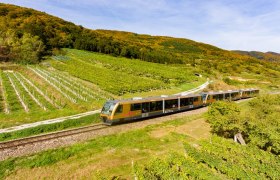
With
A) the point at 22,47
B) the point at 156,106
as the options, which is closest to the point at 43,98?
the point at 156,106

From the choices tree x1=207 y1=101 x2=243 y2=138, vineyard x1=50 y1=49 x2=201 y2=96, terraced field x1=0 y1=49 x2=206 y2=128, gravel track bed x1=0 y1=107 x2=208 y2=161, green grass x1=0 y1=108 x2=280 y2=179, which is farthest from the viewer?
vineyard x1=50 y1=49 x2=201 y2=96

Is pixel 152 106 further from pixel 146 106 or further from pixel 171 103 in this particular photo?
pixel 171 103

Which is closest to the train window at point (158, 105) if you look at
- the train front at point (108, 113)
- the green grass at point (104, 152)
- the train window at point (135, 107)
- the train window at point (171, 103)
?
the train window at point (171, 103)

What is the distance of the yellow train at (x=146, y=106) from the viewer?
2591cm

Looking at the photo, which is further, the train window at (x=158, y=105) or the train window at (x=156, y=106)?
the train window at (x=158, y=105)

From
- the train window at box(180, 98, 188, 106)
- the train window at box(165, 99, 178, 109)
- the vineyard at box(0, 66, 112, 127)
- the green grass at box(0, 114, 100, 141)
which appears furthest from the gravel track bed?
the vineyard at box(0, 66, 112, 127)

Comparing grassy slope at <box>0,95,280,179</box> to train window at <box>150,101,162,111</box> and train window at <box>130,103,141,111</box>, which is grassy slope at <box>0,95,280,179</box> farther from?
train window at <box>150,101,162,111</box>

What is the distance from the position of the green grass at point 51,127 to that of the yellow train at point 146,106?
2728mm

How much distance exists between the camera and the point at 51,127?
993 inches

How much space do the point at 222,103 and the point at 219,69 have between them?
85116 millimetres

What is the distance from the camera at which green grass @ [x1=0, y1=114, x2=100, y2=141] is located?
894 inches

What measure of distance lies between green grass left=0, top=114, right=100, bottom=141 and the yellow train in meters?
2.73

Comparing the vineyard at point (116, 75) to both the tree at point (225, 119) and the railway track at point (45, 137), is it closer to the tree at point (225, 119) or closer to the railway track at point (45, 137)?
the railway track at point (45, 137)

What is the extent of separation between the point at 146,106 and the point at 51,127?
1079cm
